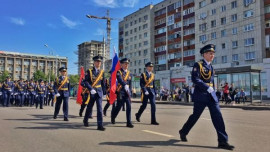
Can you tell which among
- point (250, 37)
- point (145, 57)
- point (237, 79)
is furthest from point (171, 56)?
point (237, 79)

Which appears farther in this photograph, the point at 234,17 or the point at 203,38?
the point at 203,38

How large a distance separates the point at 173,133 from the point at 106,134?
1.77 metres

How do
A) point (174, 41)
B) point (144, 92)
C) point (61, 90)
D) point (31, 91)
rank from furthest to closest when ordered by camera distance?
point (174, 41), point (31, 91), point (61, 90), point (144, 92)

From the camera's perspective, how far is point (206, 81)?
20.0ft

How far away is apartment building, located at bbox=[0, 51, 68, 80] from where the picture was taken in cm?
11750

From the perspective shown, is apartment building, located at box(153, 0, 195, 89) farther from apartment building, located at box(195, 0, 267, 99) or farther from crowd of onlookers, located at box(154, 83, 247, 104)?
crowd of onlookers, located at box(154, 83, 247, 104)

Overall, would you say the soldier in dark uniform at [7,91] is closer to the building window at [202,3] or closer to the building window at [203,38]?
the building window at [203,38]

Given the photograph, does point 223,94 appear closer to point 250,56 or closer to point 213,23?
point 250,56

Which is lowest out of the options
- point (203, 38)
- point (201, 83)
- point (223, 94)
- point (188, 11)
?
point (223, 94)

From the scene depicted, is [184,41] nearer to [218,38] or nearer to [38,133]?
[218,38]

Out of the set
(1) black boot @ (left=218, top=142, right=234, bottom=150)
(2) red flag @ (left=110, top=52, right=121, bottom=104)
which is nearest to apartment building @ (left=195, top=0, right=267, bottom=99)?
(2) red flag @ (left=110, top=52, right=121, bottom=104)

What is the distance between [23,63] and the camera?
12219cm

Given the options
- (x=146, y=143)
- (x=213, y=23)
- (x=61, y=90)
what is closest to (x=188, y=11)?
(x=213, y=23)

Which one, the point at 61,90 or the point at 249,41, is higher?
the point at 249,41
